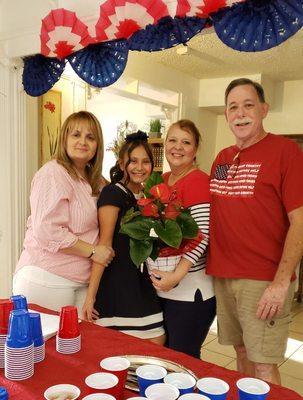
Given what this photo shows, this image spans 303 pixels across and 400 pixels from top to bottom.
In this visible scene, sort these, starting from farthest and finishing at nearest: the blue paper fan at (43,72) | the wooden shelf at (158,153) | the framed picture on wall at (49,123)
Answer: the wooden shelf at (158,153) < the framed picture on wall at (49,123) < the blue paper fan at (43,72)

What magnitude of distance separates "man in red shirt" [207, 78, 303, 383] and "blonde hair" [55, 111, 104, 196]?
65cm

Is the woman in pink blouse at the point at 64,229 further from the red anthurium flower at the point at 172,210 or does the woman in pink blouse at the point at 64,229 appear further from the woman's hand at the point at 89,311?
the red anthurium flower at the point at 172,210

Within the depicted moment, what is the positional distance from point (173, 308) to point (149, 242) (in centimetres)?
40

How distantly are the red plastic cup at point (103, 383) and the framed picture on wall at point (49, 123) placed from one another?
2.14m

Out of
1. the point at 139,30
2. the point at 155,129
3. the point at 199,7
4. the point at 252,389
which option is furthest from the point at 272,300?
the point at 155,129

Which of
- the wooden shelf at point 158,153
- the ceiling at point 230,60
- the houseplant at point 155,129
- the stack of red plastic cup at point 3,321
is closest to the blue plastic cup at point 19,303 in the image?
the stack of red plastic cup at point 3,321

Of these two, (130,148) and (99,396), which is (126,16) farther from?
(99,396)

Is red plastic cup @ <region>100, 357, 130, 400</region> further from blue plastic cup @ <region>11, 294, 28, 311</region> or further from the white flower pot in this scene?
the white flower pot

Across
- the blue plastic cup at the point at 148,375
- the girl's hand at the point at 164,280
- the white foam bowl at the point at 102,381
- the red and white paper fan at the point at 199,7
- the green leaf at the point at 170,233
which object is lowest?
the white foam bowl at the point at 102,381

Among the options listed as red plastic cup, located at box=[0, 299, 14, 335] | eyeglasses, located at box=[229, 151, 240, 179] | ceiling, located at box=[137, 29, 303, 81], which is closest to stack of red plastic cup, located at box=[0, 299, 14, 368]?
red plastic cup, located at box=[0, 299, 14, 335]

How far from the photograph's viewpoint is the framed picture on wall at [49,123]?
9.59 ft

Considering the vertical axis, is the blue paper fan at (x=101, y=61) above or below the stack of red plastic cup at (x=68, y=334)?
above

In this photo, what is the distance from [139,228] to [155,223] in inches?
2.7

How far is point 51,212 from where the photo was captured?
1779mm
